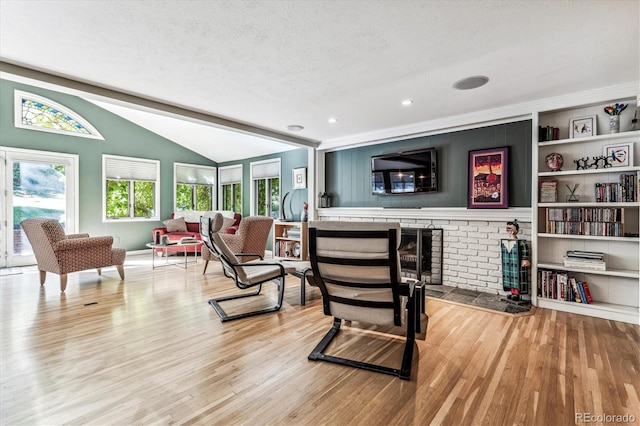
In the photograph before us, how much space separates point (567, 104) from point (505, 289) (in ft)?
7.28

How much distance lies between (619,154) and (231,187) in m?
7.85

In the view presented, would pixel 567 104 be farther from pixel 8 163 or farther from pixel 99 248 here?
pixel 8 163

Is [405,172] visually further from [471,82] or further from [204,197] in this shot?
[204,197]

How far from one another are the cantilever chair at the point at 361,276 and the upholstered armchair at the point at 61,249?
144 inches

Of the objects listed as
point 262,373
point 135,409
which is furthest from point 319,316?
point 135,409

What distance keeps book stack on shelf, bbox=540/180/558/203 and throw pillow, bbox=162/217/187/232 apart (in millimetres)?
6919

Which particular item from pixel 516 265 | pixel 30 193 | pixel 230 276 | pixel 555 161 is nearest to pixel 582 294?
pixel 516 265

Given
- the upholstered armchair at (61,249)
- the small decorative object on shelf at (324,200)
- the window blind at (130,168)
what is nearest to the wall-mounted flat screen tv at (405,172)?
the small decorative object on shelf at (324,200)

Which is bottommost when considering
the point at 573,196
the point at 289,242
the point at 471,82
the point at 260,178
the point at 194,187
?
the point at 289,242

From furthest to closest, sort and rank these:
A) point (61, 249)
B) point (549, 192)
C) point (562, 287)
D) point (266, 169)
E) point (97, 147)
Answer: point (266, 169) < point (97, 147) < point (61, 249) < point (549, 192) < point (562, 287)

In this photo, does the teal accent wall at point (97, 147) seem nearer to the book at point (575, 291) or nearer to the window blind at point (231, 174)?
the window blind at point (231, 174)

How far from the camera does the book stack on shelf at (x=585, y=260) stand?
3275 millimetres

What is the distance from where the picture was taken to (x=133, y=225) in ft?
24.0

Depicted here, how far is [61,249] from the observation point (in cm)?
399
